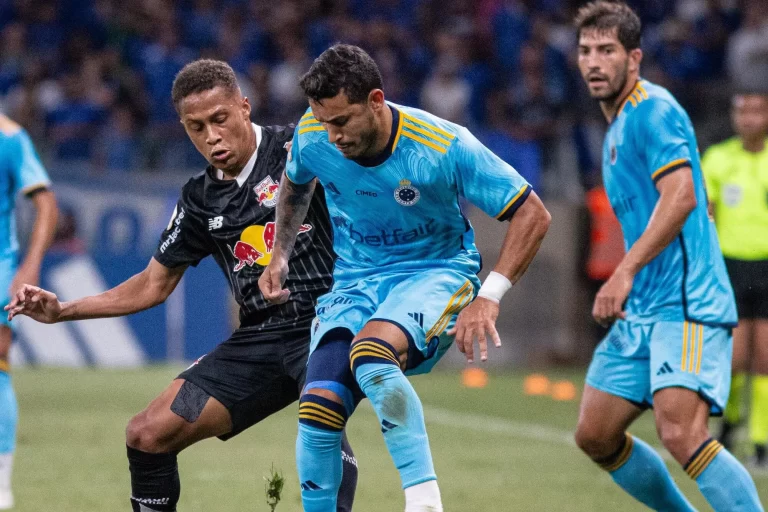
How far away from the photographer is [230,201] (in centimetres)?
548

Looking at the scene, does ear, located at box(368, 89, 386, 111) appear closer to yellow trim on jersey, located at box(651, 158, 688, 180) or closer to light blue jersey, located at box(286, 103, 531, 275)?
light blue jersey, located at box(286, 103, 531, 275)

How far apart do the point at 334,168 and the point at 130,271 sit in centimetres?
966

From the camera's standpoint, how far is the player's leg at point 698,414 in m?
5.04

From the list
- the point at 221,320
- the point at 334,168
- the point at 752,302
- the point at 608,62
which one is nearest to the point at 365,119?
the point at 334,168

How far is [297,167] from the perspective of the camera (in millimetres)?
5121

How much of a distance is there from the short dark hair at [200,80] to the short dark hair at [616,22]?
1561 millimetres

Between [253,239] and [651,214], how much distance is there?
1.67m

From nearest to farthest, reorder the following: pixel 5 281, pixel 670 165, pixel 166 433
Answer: pixel 670 165 < pixel 166 433 < pixel 5 281

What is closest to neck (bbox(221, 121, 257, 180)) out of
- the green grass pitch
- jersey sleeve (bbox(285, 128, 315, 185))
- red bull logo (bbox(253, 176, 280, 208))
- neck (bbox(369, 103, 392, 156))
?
red bull logo (bbox(253, 176, 280, 208))

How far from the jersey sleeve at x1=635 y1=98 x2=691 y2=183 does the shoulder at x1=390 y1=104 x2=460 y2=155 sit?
0.82 m

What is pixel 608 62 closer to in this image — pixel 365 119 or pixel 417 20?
pixel 365 119

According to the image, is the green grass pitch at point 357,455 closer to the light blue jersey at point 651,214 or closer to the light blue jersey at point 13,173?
the light blue jersey at point 13,173

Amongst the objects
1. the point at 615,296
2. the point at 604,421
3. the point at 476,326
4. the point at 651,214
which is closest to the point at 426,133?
the point at 476,326

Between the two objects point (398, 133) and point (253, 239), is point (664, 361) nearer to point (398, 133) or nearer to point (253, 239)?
point (398, 133)
